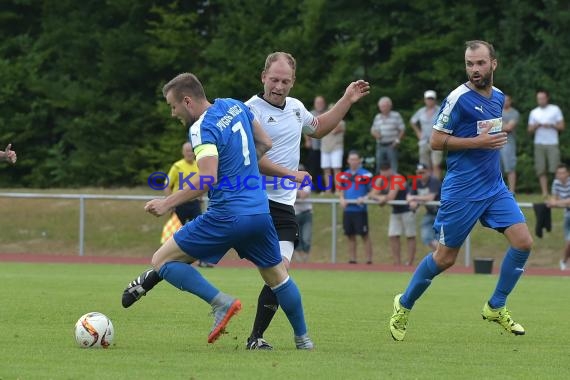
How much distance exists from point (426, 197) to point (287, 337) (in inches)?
528

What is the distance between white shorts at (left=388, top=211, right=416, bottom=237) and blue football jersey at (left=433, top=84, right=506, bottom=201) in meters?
12.7

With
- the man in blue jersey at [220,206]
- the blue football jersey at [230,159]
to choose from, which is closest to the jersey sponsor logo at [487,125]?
the man in blue jersey at [220,206]

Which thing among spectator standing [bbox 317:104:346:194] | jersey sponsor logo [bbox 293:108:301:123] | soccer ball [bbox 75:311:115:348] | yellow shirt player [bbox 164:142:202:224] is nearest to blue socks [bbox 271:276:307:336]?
soccer ball [bbox 75:311:115:348]

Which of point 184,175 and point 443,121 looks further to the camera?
point 184,175

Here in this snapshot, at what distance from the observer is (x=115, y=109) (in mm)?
32000

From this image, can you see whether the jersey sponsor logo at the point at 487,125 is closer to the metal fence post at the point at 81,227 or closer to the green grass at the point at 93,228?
the green grass at the point at 93,228

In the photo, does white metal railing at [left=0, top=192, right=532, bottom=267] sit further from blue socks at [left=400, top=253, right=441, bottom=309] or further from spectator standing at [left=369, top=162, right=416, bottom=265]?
blue socks at [left=400, top=253, right=441, bottom=309]

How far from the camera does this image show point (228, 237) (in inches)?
335

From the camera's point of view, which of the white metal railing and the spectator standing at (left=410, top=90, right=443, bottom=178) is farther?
the spectator standing at (left=410, top=90, right=443, bottom=178)

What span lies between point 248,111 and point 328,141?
1669 centimetres

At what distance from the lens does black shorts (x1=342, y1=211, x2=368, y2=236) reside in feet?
75.5

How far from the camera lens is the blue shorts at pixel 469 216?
33.2ft

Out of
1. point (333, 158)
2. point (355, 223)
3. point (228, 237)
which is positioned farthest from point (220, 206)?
point (333, 158)

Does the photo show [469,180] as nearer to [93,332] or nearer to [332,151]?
[93,332]
